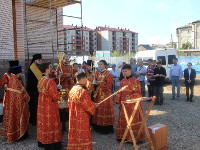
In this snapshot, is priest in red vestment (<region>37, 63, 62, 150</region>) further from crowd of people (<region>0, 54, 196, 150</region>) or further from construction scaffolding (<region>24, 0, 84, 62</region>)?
construction scaffolding (<region>24, 0, 84, 62</region>)

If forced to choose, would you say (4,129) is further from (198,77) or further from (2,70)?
(198,77)

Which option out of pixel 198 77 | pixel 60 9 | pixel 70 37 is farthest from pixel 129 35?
pixel 60 9

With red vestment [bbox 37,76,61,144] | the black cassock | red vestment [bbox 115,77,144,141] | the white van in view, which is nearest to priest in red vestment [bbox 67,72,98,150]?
red vestment [bbox 37,76,61,144]

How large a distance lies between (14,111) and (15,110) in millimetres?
33

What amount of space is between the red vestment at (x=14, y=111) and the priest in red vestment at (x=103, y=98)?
1847 mm

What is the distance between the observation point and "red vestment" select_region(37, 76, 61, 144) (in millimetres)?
4637

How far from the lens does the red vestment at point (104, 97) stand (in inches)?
234

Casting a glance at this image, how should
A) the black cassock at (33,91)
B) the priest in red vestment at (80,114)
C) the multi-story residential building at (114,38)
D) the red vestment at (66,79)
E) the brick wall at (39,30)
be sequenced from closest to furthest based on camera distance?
1. the priest in red vestment at (80,114)
2. the black cassock at (33,91)
3. the red vestment at (66,79)
4. the brick wall at (39,30)
5. the multi-story residential building at (114,38)

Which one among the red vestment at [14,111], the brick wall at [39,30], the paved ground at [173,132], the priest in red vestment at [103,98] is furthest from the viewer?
the brick wall at [39,30]

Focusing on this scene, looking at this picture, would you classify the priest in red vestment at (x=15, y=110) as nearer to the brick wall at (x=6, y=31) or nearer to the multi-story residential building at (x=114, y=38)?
the brick wall at (x=6, y=31)

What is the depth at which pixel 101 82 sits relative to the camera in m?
5.94

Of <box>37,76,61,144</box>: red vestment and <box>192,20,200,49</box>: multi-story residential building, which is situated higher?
<box>192,20,200,49</box>: multi-story residential building

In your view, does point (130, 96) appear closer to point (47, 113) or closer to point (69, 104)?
point (69, 104)

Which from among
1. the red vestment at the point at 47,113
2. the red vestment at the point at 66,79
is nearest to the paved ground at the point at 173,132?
the red vestment at the point at 47,113
